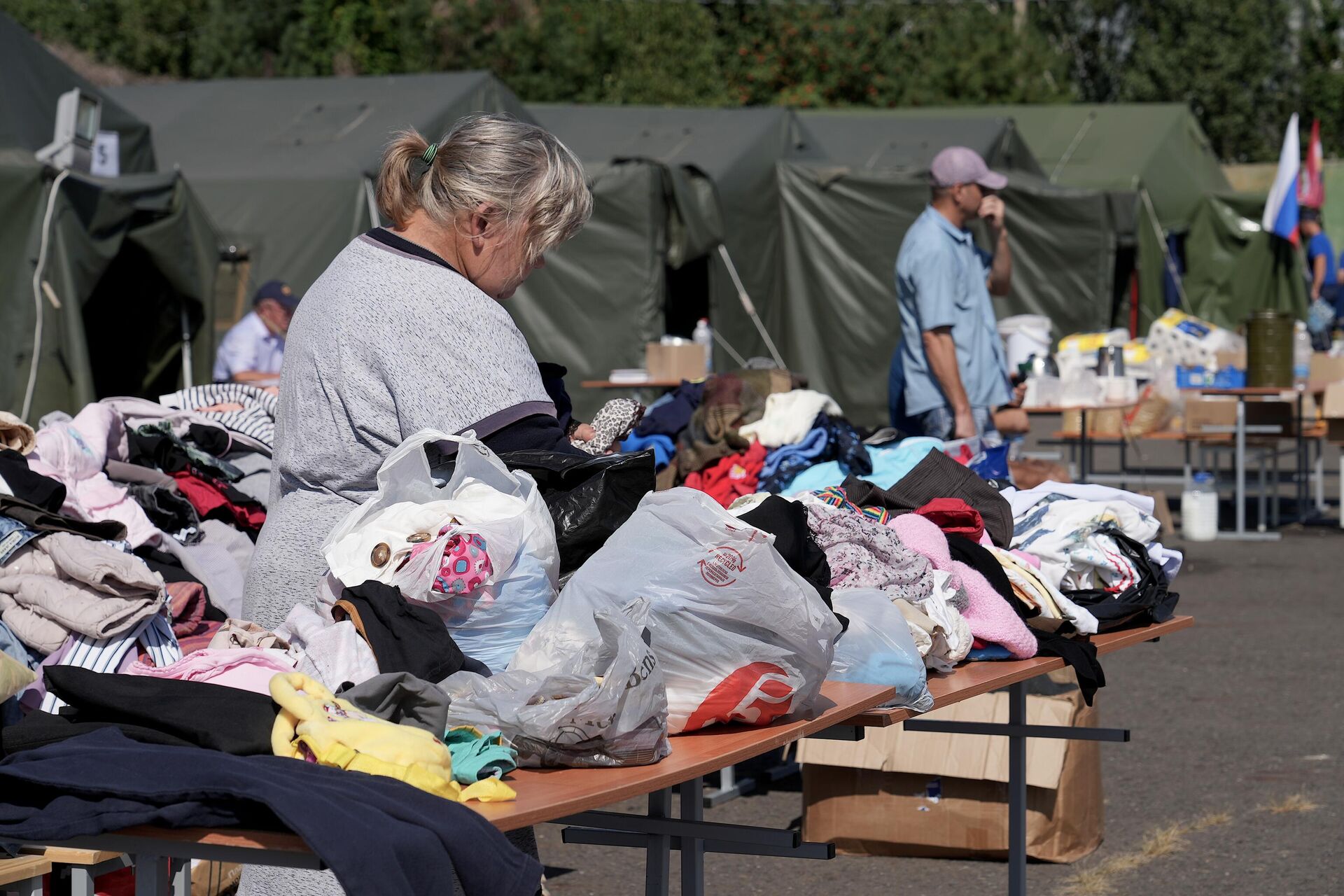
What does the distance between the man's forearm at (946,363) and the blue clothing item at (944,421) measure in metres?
0.07

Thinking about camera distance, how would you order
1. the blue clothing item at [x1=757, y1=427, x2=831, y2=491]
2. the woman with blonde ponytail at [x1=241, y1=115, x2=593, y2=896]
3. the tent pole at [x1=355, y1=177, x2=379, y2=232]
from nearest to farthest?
1. the woman with blonde ponytail at [x1=241, y1=115, x2=593, y2=896]
2. the blue clothing item at [x1=757, y1=427, x2=831, y2=491]
3. the tent pole at [x1=355, y1=177, x2=379, y2=232]

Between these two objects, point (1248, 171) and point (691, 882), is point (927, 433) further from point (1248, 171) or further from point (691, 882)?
point (1248, 171)

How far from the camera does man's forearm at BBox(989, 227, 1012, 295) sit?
6.80 meters

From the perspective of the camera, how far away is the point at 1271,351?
1041 cm

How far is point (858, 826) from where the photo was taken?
15.5 feet

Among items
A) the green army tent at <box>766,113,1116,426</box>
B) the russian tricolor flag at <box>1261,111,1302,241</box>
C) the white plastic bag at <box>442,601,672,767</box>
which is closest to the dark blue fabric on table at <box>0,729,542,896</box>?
the white plastic bag at <box>442,601,672,767</box>

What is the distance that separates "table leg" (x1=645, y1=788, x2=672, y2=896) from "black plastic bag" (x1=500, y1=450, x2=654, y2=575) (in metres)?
0.51

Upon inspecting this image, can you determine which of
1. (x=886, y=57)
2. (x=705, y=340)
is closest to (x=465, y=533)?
(x=705, y=340)

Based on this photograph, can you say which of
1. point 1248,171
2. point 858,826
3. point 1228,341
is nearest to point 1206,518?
point 1228,341

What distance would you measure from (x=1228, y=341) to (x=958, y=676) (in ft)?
33.7

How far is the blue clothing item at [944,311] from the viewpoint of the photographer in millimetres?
6121

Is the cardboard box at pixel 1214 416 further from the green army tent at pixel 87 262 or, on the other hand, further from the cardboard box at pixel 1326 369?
the green army tent at pixel 87 262

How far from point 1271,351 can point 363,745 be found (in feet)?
31.3

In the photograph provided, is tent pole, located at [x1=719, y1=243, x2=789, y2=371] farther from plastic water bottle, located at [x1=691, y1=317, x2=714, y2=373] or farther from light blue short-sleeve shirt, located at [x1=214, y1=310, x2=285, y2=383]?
light blue short-sleeve shirt, located at [x1=214, y1=310, x2=285, y2=383]
